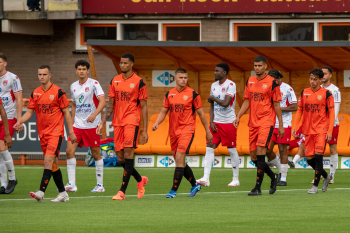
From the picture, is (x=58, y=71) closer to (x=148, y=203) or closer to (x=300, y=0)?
(x=300, y=0)

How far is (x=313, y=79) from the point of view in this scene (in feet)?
31.8

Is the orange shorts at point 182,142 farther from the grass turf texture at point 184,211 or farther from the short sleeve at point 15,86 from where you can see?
the short sleeve at point 15,86

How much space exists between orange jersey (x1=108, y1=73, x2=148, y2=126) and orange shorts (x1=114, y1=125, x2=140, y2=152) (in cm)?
7

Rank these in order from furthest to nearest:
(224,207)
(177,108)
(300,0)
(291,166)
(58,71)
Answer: (58,71) < (300,0) < (291,166) < (177,108) < (224,207)

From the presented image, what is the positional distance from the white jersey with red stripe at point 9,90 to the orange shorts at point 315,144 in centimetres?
482

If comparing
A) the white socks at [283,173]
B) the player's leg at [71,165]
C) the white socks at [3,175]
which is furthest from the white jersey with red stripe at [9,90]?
the white socks at [283,173]

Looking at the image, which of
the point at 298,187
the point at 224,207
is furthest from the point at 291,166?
the point at 224,207

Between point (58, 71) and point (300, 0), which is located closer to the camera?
point (300, 0)

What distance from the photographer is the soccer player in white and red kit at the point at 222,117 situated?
11109 millimetres

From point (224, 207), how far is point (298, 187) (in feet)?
11.6

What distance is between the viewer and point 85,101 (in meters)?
10.5

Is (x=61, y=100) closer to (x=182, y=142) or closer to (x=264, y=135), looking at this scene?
(x=182, y=142)

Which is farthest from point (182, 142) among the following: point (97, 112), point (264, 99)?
point (97, 112)

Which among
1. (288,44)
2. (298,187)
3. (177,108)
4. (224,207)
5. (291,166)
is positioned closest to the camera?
(224,207)
